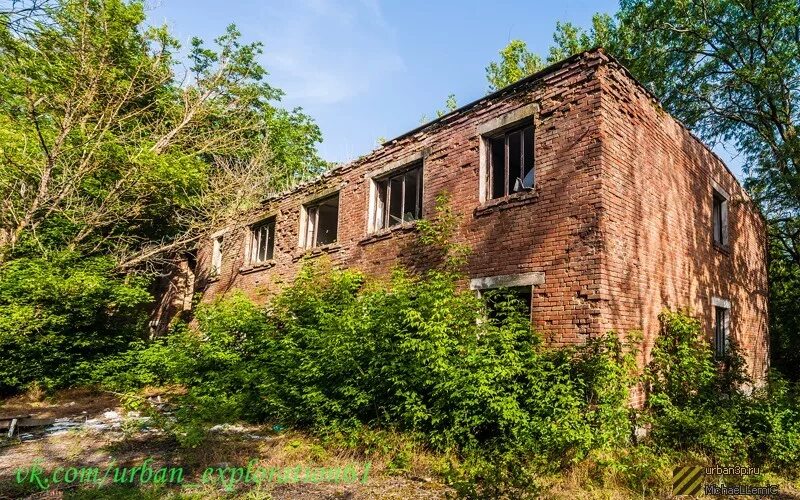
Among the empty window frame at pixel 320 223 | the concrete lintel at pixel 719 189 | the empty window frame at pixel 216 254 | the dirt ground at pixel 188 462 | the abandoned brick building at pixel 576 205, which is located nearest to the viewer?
the dirt ground at pixel 188 462

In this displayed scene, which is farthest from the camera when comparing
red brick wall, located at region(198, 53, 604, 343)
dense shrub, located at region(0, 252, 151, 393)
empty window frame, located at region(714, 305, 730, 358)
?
dense shrub, located at region(0, 252, 151, 393)

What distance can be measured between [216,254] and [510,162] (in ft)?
40.7

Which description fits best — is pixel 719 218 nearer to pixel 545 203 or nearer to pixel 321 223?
pixel 545 203

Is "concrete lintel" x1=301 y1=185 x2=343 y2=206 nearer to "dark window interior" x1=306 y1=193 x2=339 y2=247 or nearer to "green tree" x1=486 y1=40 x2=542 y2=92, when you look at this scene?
"dark window interior" x1=306 y1=193 x2=339 y2=247

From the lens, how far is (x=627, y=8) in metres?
16.9

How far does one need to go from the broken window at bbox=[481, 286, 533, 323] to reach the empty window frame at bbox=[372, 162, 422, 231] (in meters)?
2.87

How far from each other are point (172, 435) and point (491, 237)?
21.8 ft

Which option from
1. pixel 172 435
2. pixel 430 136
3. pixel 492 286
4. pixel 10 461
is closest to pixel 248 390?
pixel 172 435

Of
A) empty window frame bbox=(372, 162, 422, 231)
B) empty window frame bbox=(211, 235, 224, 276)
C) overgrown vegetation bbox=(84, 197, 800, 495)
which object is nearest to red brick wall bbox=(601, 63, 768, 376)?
overgrown vegetation bbox=(84, 197, 800, 495)

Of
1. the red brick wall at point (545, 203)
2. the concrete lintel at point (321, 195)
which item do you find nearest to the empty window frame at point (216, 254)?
the concrete lintel at point (321, 195)

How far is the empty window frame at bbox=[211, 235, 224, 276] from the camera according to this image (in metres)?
16.4

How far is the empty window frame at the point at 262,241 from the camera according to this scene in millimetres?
14586

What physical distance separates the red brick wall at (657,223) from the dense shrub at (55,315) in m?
13.0

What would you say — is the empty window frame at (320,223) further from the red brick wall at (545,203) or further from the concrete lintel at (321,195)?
the red brick wall at (545,203)
